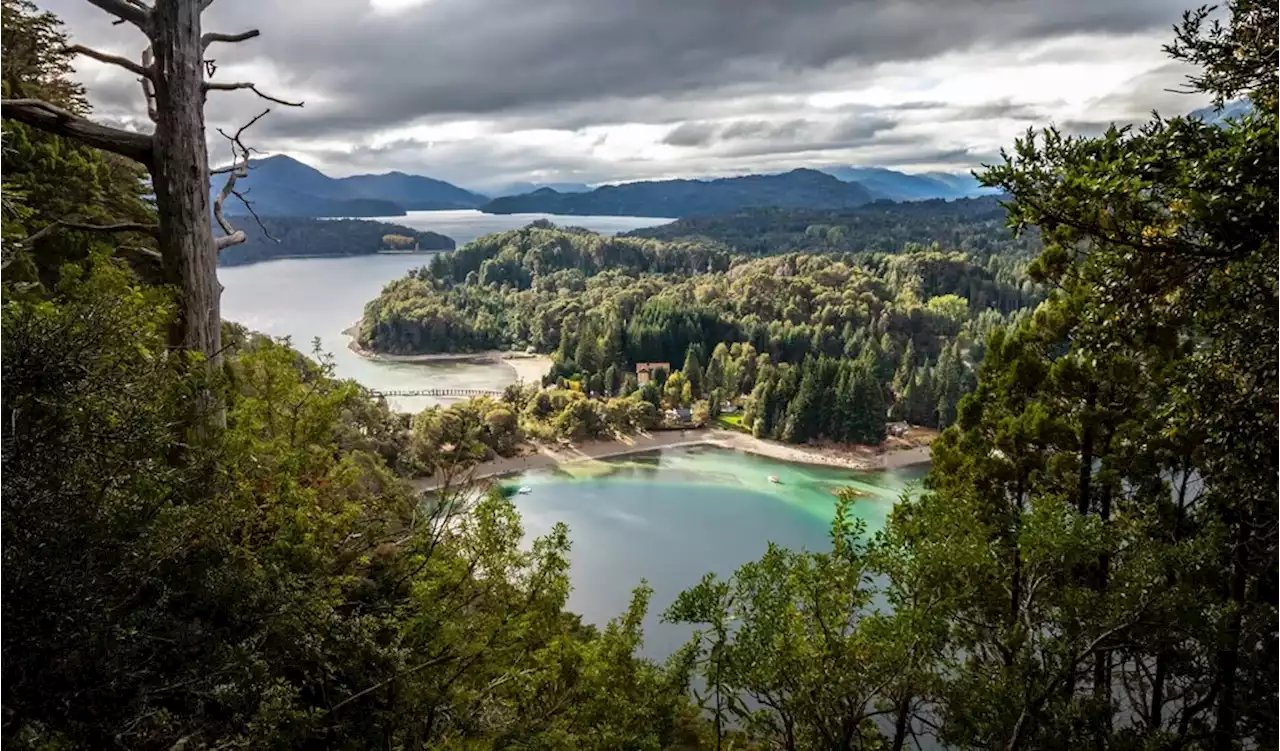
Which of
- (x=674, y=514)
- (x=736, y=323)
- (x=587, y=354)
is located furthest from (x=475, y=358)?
(x=674, y=514)

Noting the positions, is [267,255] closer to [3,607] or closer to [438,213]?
[438,213]

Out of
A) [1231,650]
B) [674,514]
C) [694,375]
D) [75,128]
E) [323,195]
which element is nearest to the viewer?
[1231,650]

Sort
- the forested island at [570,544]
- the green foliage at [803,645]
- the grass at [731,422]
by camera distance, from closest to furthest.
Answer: the forested island at [570,544]
the green foliage at [803,645]
the grass at [731,422]

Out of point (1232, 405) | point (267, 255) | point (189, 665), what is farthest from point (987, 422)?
point (267, 255)

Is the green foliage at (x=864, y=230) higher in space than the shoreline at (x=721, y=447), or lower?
higher

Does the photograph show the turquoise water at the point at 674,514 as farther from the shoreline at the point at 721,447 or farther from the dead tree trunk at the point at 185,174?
the dead tree trunk at the point at 185,174

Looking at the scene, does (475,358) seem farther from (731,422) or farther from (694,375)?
(731,422)

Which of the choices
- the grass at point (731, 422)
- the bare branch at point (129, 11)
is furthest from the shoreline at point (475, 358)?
the bare branch at point (129, 11)
